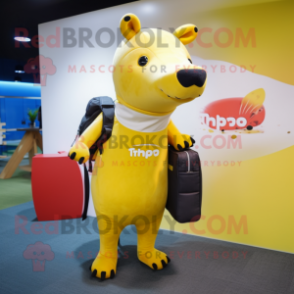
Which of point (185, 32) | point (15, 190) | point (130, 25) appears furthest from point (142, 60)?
point (15, 190)

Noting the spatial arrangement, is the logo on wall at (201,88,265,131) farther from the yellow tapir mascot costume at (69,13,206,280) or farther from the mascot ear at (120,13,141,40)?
the mascot ear at (120,13,141,40)

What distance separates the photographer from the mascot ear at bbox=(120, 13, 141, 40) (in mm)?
1776

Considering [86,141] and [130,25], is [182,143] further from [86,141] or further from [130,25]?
[130,25]

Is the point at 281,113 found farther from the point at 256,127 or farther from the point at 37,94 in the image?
the point at 37,94

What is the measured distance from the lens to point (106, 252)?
2154 mm

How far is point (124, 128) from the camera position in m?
1.96

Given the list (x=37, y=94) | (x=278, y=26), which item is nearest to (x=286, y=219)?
(x=278, y=26)

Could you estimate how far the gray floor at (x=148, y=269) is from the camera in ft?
6.64

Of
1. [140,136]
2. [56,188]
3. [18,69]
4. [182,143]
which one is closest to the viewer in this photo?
[140,136]

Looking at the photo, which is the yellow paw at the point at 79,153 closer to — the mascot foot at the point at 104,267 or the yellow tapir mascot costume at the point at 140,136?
the yellow tapir mascot costume at the point at 140,136

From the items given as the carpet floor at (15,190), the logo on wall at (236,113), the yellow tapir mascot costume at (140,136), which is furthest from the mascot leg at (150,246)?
the carpet floor at (15,190)

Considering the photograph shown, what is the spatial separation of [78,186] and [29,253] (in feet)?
3.21

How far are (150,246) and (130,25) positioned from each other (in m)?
1.55

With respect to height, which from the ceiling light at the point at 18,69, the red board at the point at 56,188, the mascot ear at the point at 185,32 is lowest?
the red board at the point at 56,188
